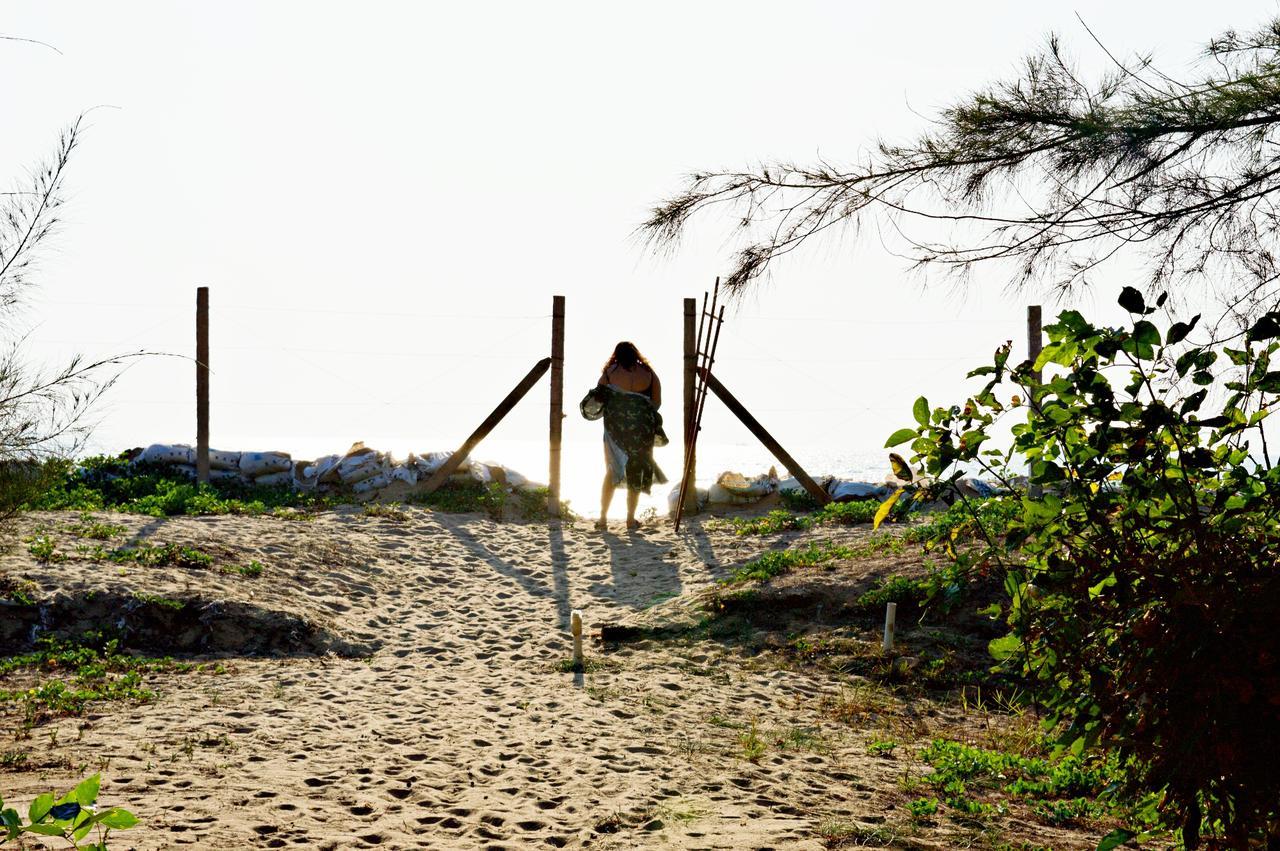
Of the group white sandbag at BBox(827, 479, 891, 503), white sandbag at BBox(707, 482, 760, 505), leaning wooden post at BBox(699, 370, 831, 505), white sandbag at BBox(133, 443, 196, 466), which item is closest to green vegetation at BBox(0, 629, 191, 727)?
white sandbag at BBox(133, 443, 196, 466)

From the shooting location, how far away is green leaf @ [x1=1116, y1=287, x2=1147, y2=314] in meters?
2.80

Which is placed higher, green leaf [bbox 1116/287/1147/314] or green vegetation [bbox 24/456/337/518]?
green leaf [bbox 1116/287/1147/314]

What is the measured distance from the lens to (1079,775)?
16.4ft

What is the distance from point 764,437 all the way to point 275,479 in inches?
222

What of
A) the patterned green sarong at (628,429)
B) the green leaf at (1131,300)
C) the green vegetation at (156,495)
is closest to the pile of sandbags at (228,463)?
the green vegetation at (156,495)

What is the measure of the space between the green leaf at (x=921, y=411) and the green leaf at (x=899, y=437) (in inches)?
2.0

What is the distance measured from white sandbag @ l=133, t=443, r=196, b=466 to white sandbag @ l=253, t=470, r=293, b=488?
83 cm

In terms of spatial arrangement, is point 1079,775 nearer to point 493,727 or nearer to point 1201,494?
point 1201,494

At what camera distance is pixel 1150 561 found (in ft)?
9.32

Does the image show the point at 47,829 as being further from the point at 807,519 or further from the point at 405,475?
the point at 405,475

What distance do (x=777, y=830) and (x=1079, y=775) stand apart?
1.56m

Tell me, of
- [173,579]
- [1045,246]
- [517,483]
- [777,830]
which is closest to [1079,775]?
[777,830]

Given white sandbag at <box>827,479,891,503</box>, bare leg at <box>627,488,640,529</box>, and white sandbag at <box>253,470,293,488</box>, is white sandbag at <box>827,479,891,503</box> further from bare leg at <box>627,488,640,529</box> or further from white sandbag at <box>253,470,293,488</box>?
white sandbag at <box>253,470,293,488</box>

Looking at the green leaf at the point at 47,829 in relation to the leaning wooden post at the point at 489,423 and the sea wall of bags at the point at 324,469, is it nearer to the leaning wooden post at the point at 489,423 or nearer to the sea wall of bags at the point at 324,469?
the leaning wooden post at the point at 489,423
